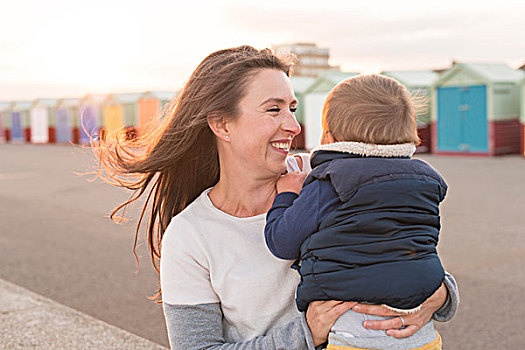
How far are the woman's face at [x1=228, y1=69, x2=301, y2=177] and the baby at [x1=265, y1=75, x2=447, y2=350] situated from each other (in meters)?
0.13

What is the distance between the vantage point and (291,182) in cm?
235

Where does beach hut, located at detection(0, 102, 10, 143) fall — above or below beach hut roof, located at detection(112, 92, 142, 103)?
below

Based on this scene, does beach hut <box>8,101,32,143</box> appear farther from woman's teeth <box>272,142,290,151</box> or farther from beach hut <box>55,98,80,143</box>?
woman's teeth <box>272,142,290,151</box>

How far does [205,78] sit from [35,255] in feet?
20.8

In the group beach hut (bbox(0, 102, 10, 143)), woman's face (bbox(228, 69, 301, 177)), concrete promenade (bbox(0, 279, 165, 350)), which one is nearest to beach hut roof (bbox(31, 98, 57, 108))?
beach hut (bbox(0, 102, 10, 143))

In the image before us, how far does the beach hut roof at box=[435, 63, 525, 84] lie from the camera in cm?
2197

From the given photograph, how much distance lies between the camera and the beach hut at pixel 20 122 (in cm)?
4838

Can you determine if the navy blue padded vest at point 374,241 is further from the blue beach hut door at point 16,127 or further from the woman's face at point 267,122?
the blue beach hut door at point 16,127

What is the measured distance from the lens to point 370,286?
209 cm

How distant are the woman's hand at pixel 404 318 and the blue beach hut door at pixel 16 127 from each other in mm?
50159

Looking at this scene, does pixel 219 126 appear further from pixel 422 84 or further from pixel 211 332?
pixel 422 84

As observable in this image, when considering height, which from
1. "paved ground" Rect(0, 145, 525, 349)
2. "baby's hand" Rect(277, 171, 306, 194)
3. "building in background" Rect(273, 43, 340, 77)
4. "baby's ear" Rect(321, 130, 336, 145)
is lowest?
"paved ground" Rect(0, 145, 525, 349)

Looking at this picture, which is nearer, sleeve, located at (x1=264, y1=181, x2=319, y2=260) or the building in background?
sleeve, located at (x1=264, y1=181, x2=319, y2=260)

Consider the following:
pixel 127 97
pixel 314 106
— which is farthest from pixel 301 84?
pixel 127 97
